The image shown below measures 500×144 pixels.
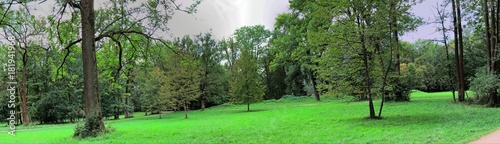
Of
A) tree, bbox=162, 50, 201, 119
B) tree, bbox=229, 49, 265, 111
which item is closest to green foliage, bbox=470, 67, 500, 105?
tree, bbox=229, 49, 265, 111

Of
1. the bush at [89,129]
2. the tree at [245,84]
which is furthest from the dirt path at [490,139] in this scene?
the tree at [245,84]

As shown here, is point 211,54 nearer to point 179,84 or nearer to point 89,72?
point 179,84

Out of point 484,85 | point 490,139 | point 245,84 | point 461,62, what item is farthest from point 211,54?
point 490,139

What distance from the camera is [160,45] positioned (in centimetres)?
1432

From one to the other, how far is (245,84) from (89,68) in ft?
62.0

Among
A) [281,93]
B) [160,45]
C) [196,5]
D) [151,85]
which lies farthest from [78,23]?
[281,93]

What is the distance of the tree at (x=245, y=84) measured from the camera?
99.5 ft

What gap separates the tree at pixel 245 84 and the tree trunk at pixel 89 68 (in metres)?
18.4

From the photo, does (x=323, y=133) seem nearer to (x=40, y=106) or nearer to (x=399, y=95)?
(x=399, y=95)

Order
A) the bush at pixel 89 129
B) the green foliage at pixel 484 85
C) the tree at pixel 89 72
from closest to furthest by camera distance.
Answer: the bush at pixel 89 129 < the tree at pixel 89 72 < the green foliage at pixel 484 85

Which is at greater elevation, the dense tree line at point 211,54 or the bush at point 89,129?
the dense tree line at point 211,54

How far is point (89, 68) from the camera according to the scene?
1240 cm

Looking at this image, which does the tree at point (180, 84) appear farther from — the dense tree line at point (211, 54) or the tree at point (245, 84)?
the tree at point (245, 84)

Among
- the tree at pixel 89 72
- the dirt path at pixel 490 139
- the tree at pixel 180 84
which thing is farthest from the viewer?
the tree at pixel 180 84
